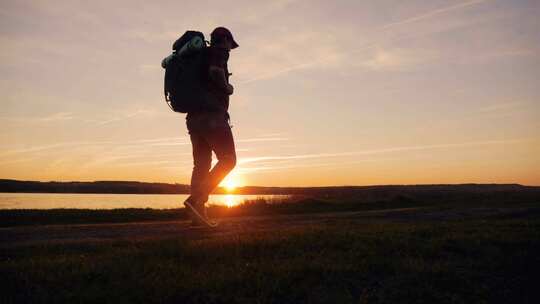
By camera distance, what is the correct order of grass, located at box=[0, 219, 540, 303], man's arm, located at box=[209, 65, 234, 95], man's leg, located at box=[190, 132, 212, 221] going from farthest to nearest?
man's leg, located at box=[190, 132, 212, 221] → man's arm, located at box=[209, 65, 234, 95] → grass, located at box=[0, 219, 540, 303]

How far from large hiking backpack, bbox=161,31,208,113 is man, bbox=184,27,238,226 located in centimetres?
9

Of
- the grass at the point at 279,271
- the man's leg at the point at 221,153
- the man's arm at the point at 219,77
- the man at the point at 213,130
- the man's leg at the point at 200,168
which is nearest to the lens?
the grass at the point at 279,271

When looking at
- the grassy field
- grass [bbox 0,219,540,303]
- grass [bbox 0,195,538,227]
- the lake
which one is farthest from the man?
the lake

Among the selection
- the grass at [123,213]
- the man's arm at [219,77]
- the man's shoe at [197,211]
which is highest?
the man's arm at [219,77]

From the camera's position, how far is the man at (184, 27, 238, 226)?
20.4 feet

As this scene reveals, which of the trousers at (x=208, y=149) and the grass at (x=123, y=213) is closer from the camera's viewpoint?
the trousers at (x=208, y=149)

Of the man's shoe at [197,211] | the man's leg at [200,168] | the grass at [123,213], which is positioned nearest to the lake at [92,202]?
the grass at [123,213]

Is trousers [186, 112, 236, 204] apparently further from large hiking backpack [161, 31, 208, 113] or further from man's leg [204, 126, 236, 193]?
large hiking backpack [161, 31, 208, 113]

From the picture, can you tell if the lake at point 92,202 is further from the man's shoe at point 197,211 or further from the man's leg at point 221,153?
the man's leg at point 221,153

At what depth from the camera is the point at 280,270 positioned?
11.6 feet

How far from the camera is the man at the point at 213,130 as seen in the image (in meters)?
6.20

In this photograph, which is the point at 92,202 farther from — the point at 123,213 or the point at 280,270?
the point at 280,270

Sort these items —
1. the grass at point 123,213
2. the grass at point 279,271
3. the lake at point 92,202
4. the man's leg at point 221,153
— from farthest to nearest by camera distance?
the lake at point 92,202, the grass at point 123,213, the man's leg at point 221,153, the grass at point 279,271

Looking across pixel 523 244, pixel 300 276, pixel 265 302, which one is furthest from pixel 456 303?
pixel 523 244
